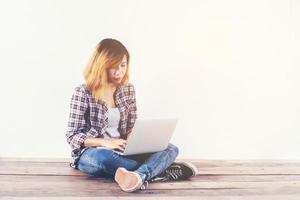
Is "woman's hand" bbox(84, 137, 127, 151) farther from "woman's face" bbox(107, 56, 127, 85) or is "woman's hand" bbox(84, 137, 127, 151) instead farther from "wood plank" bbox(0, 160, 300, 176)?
"woman's face" bbox(107, 56, 127, 85)

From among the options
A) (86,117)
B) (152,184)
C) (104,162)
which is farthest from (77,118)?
(152,184)

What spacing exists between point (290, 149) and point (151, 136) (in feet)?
5.62

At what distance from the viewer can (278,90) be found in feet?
11.5

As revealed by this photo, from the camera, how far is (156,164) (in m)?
2.34

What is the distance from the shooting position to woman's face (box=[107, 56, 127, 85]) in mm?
2520

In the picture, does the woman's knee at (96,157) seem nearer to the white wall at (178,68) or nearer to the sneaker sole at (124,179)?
the sneaker sole at (124,179)

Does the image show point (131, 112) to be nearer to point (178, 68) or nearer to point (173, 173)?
point (173, 173)

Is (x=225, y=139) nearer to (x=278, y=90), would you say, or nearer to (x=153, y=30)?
(x=278, y=90)

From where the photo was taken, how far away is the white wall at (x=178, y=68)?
3.01 metres

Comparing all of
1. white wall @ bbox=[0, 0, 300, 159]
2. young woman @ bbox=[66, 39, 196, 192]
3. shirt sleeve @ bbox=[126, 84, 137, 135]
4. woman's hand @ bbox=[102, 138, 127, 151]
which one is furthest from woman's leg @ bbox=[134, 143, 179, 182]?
white wall @ bbox=[0, 0, 300, 159]

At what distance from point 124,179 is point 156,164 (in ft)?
0.74

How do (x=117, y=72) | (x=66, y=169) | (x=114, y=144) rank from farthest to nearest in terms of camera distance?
(x=66, y=169) → (x=117, y=72) → (x=114, y=144)

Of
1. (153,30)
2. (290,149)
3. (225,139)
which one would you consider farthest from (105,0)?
(290,149)

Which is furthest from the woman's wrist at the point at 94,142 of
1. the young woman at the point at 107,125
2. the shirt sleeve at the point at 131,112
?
the shirt sleeve at the point at 131,112
